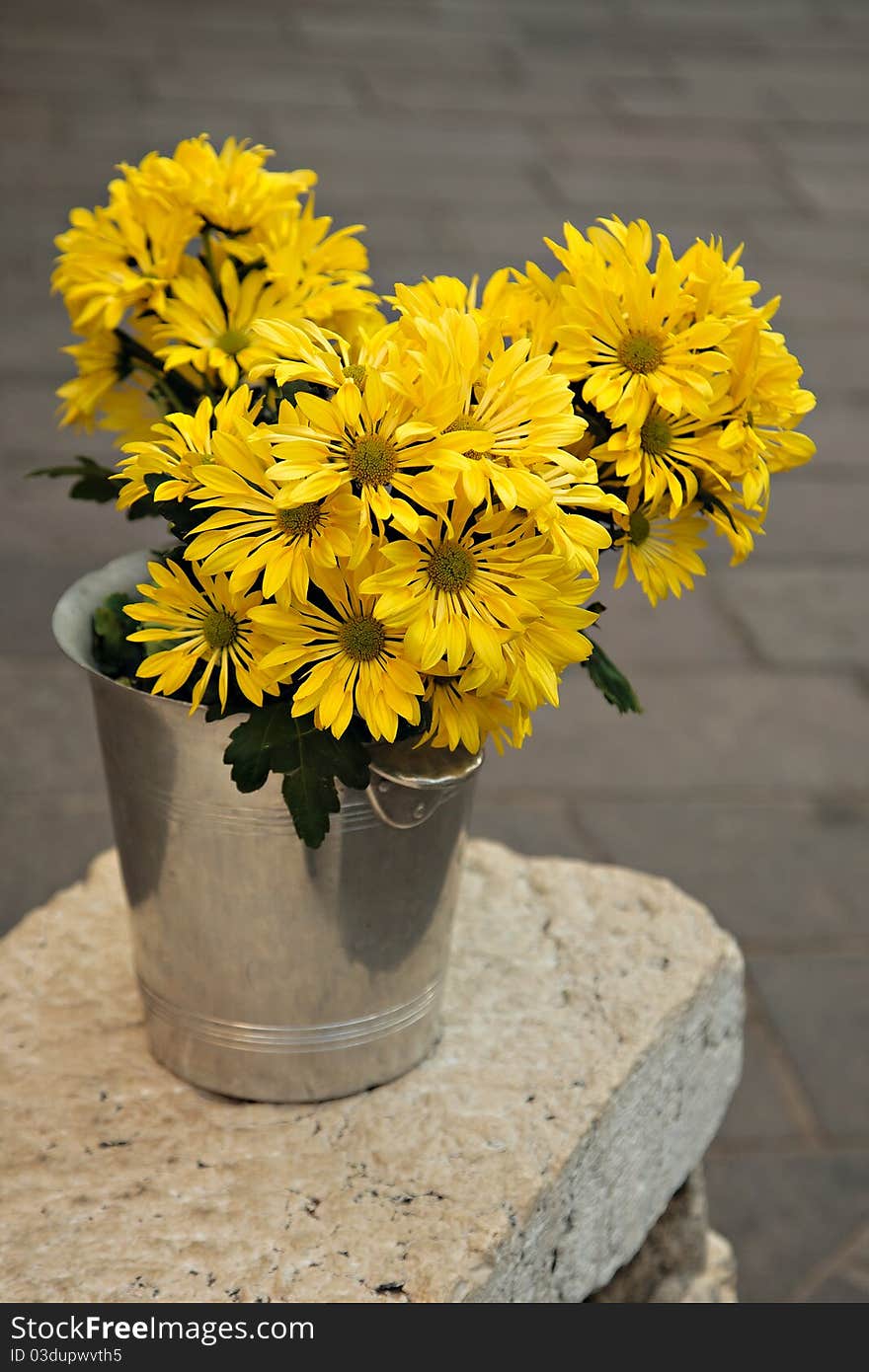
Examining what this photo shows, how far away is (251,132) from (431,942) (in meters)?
3.08

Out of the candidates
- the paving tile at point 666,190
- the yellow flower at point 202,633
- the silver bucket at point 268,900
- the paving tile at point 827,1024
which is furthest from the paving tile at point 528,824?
the paving tile at point 666,190

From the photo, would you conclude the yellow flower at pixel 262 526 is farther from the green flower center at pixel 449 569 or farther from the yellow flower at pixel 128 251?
the yellow flower at pixel 128 251

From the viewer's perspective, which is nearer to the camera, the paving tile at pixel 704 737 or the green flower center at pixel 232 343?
the green flower center at pixel 232 343

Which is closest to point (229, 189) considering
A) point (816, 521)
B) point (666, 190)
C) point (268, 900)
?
point (268, 900)

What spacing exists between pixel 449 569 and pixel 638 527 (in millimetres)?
135

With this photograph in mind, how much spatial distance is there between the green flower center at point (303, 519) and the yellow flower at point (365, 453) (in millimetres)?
14

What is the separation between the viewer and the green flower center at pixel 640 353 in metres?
0.72

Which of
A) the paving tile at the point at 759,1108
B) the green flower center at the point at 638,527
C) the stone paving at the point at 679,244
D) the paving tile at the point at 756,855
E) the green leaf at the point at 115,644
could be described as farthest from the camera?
the paving tile at the point at 756,855

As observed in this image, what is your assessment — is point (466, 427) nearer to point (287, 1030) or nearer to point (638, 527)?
point (638, 527)

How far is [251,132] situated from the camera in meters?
3.57

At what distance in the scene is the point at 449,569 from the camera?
66 cm

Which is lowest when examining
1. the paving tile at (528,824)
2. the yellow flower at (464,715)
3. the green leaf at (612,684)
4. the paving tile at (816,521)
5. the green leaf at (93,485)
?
the paving tile at (528,824)

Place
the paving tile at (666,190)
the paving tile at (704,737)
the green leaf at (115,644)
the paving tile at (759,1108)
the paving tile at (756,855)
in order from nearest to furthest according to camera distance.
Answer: the green leaf at (115,644)
the paving tile at (759,1108)
the paving tile at (756,855)
the paving tile at (704,737)
the paving tile at (666,190)
